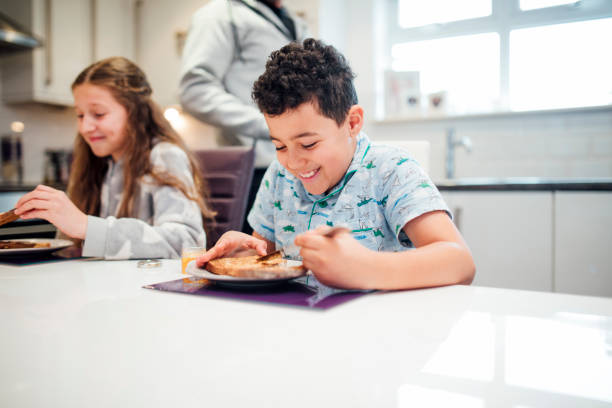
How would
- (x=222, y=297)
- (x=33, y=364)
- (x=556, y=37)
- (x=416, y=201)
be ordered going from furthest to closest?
(x=556, y=37), (x=416, y=201), (x=222, y=297), (x=33, y=364)

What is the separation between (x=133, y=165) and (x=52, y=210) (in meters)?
0.34

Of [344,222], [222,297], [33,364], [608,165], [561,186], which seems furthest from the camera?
[608,165]

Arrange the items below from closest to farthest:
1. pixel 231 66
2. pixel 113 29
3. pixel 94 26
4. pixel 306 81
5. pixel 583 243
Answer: pixel 306 81
pixel 231 66
pixel 583 243
pixel 94 26
pixel 113 29

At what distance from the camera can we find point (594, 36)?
2.46 meters

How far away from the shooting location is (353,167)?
833 millimetres

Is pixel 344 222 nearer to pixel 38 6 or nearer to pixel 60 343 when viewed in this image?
pixel 60 343

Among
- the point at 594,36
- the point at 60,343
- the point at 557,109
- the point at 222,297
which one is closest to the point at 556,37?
the point at 594,36

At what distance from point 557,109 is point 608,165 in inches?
15.4

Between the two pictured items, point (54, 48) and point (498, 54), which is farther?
point (54, 48)

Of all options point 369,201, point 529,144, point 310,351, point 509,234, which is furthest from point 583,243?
point 310,351

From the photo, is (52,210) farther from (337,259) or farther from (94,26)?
(94,26)

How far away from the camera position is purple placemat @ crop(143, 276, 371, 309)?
517 mm

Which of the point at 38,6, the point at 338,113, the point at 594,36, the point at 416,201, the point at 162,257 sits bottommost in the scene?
the point at 162,257

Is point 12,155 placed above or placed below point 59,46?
below
